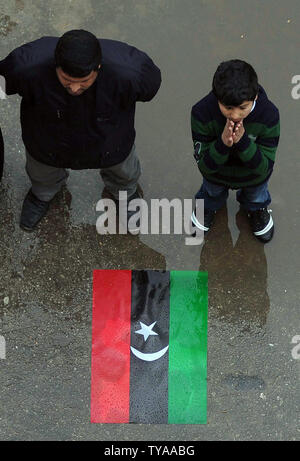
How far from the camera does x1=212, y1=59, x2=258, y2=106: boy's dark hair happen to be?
108 inches

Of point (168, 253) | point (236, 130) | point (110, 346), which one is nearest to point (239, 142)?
point (236, 130)

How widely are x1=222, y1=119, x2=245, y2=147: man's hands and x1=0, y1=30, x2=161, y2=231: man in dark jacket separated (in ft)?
1.36

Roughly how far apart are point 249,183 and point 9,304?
1.61m

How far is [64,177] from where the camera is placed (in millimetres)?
3730

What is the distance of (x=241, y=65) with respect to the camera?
9.20ft

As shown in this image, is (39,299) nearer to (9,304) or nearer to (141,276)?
(9,304)

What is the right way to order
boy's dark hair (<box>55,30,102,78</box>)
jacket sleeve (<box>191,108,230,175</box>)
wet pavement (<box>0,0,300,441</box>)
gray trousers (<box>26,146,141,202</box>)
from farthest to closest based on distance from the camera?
wet pavement (<box>0,0,300,441</box>)
gray trousers (<box>26,146,141,202</box>)
jacket sleeve (<box>191,108,230,175</box>)
boy's dark hair (<box>55,30,102,78</box>)

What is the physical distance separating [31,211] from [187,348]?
123cm

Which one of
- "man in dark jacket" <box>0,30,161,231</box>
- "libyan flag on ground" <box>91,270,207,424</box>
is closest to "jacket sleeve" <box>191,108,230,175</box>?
"man in dark jacket" <box>0,30,161,231</box>

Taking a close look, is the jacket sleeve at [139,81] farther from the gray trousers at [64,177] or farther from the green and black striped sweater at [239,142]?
the gray trousers at [64,177]

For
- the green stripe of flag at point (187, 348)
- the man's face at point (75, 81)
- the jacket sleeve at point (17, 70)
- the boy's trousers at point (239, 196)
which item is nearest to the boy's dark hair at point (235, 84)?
the man's face at point (75, 81)

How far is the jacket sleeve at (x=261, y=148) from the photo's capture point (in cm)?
294

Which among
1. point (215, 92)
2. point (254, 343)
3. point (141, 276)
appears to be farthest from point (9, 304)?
point (215, 92)

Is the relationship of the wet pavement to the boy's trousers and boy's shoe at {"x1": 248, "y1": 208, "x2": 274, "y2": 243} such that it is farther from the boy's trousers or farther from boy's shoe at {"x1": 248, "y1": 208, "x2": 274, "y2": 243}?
the boy's trousers
